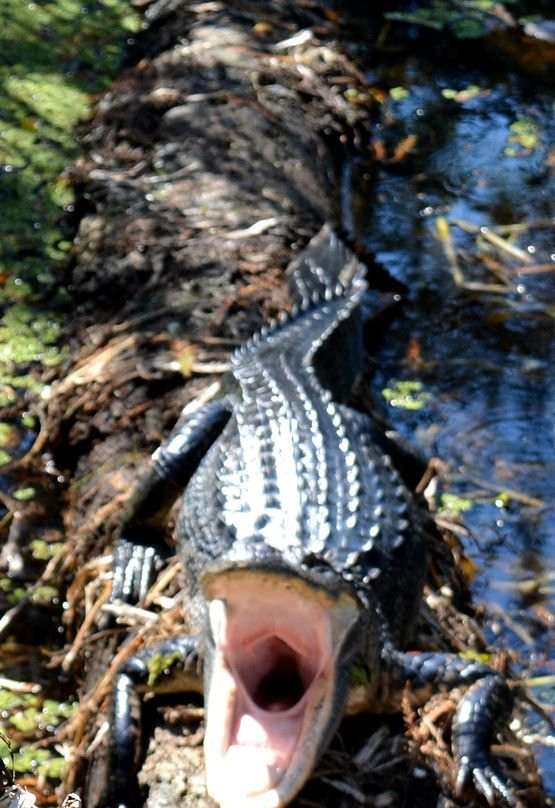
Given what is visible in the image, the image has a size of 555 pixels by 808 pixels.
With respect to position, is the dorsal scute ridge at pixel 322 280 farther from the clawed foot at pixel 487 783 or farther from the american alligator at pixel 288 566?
the clawed foot at pixel 487 783

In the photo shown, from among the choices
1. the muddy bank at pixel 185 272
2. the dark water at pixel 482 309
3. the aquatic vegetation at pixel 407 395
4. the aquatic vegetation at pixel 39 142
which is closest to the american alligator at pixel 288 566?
the muddy bank at pixel 185 272

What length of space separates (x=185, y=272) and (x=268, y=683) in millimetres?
2756

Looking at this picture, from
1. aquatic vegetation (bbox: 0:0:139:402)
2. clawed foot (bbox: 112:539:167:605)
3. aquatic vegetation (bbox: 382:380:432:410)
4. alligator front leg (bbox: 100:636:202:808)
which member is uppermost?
alligator front leg (bbox: 100:636:202:808)

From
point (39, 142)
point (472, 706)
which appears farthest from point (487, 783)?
point (39, 142)

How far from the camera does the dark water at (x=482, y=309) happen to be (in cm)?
476

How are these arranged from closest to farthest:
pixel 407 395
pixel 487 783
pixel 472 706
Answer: pixel 487 783 < pixel 472 706 < pixel 407 395

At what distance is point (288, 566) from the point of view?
282 cm

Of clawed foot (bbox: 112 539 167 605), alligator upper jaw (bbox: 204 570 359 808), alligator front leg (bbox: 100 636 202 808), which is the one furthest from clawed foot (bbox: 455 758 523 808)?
clawed foot (bbox: 112 539 167 605)

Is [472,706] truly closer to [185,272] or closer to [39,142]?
[185,272]

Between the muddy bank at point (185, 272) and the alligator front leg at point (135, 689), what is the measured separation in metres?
0.06

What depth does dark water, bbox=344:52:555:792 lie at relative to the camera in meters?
4.76

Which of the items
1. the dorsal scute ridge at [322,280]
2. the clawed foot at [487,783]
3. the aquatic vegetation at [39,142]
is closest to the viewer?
the clawed foot at [487,783]

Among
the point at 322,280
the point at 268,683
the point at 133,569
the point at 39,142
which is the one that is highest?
the point at 268,683

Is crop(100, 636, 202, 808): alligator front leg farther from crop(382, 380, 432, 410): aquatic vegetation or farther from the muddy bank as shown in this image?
crop(382, 380, 432, 410): aquatic vegetation
